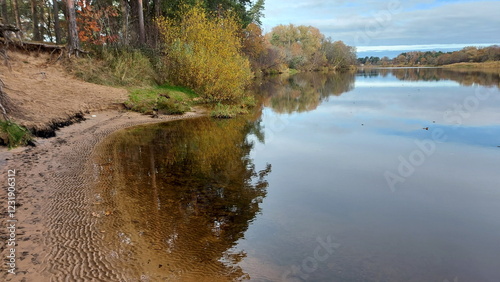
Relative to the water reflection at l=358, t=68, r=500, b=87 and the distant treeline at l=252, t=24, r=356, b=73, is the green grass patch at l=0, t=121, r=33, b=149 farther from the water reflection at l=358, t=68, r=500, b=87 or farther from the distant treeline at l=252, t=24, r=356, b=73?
the distant treeline at l=252, t=24, r=356, b=73

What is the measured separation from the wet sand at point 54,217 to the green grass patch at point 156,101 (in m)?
8.01

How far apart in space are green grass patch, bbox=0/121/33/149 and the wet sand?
0.30 m

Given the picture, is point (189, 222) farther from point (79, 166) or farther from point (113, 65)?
point (113, 65)

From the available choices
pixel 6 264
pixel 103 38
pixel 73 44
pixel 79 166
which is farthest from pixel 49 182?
pixel 103 38

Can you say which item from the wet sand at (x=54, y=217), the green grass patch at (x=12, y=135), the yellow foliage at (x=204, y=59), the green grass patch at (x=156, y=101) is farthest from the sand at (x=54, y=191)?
the yellow foliage at (x=204, y=59)

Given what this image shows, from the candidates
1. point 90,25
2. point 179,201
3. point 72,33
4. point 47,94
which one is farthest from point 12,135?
point 90,25

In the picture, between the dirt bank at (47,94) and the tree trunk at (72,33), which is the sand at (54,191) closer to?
the dirt bank at (47,94)

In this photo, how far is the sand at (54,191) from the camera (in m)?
4.41

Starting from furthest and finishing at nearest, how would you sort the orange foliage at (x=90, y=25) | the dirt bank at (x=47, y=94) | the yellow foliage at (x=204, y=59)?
the orange foliage at (x=90, y=25) < the yellow foliage at (x=204, y=59) < the dirt bank at (x=47, y=94)

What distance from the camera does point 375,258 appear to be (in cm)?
525

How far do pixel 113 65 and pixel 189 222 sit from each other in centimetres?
1776

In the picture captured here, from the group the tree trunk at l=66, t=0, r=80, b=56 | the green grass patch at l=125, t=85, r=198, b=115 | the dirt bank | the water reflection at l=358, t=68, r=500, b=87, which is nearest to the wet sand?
the dirt bank

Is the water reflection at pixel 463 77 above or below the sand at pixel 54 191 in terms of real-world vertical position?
above

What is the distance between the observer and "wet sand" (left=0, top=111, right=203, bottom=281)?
170 inches
